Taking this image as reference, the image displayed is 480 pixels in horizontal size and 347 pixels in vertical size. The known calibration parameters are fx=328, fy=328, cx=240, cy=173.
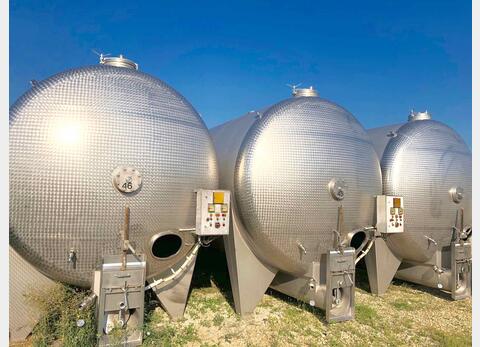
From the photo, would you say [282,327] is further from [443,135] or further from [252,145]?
[443,135]

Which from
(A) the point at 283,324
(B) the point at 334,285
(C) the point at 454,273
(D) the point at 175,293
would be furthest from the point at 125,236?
(C) the point at 454,273

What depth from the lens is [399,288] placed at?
773 centimetres

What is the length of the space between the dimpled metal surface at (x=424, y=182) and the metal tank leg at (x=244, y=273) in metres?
3.05

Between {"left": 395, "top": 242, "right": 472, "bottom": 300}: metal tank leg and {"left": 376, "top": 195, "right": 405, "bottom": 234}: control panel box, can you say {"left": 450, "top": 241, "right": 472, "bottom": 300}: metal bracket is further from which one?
{"left": 376, "top": 195, "right": 405, "bottom": 234}: control panel box

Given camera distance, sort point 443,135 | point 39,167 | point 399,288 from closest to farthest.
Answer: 1. point 39,167
2. point 443,135
3. point 399,288

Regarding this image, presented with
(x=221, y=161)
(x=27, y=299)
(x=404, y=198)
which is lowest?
(x=27, y=299)

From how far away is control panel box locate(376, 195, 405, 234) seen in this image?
5859 millimetres

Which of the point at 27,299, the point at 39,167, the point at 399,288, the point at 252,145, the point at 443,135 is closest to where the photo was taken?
the point at 39,167

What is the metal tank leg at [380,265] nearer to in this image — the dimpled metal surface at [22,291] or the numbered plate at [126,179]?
the numbered plate at [126,179]

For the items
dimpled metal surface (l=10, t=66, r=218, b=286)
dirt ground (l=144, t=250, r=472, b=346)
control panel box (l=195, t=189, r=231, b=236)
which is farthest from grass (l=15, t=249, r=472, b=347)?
control panel box (l=195, t=189, r=231, b=236)

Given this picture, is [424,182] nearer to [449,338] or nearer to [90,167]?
[449,338]

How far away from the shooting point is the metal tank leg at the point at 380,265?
22.7 feet

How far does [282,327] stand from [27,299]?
12.2ft

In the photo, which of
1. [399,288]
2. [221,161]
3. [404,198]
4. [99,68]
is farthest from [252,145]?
[399,288]
